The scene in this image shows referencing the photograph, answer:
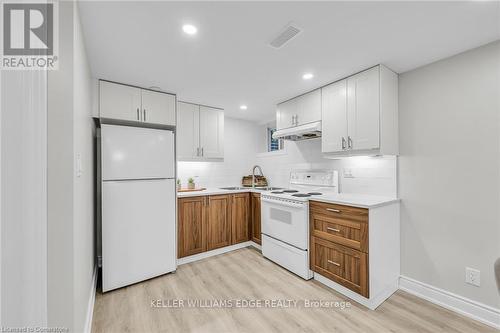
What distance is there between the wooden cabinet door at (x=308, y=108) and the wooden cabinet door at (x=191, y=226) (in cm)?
175

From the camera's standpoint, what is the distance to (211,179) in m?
3.87

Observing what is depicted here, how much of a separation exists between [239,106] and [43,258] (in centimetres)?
306

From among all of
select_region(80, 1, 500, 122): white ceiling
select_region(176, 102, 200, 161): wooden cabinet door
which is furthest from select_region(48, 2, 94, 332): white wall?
select_region(176, 102, 200, 161): wooden cabinet door

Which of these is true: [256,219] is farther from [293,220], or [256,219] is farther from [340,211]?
[340,211]

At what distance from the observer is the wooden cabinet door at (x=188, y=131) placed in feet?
10.5

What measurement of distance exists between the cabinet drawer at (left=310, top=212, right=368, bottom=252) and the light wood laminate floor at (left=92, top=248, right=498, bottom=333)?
0.55 m

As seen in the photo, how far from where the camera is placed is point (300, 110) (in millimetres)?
3002

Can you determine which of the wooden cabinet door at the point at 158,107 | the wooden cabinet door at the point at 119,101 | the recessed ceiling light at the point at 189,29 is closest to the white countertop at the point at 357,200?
the wooden cabinet door at the point at 158,107

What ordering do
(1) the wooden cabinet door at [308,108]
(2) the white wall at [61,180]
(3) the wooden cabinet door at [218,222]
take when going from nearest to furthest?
(2) the white wall at [61,180] < (1) the wooden cabinet door at [308,108] < (3) the wooden cabinet door at [218,222]

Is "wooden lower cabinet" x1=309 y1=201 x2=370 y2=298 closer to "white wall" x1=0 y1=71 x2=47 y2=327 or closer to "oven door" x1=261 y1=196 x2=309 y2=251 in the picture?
"oven door" x1=261 y1=196 x2=309 y2=251

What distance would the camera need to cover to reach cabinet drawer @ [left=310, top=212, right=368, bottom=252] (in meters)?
2.02

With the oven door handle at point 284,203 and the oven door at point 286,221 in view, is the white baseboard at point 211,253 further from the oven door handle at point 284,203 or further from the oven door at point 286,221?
the oven door handle at point 284,203

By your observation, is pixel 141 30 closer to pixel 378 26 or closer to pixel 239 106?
pixel 378 26

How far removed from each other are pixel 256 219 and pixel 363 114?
2.11 m
